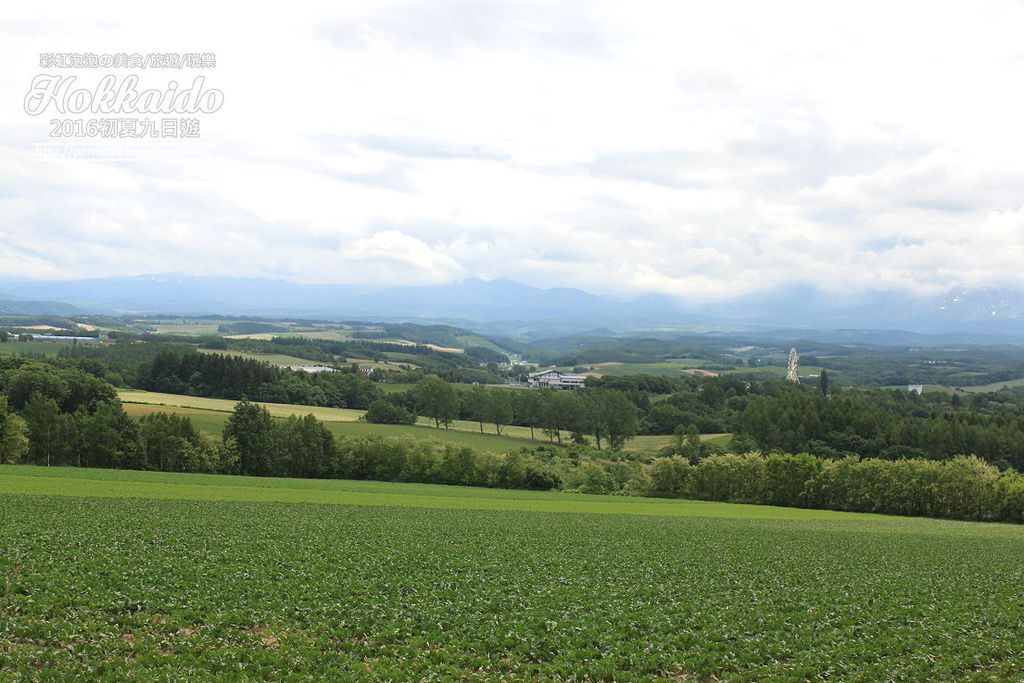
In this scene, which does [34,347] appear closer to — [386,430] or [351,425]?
[351,425]

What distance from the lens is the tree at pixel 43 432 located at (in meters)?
60.1

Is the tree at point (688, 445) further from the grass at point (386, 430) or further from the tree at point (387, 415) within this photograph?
the tree at point (387, 415)

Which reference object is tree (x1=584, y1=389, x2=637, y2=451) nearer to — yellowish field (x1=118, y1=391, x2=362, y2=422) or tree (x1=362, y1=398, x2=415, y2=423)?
tree (x1=362, y1=398, x2=415, y2=423)

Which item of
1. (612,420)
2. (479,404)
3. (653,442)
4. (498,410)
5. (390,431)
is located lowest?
(653,442)

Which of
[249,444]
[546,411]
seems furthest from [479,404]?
[249,444]

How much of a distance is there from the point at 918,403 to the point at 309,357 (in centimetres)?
14555

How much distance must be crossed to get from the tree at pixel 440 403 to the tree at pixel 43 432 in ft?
167

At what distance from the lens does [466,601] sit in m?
20.1

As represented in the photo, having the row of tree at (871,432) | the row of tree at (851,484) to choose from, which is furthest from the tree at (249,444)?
the row of tree at (871,432)

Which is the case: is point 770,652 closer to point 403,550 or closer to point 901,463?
point 403,550

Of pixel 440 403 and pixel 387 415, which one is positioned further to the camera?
pixel 440 403

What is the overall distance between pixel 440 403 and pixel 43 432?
2082 inches

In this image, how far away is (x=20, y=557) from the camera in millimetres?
20688

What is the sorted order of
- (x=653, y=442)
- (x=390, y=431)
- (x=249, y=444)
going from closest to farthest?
(x=249, y=444) → (x=390, y=431) → (x=653, y=442)
